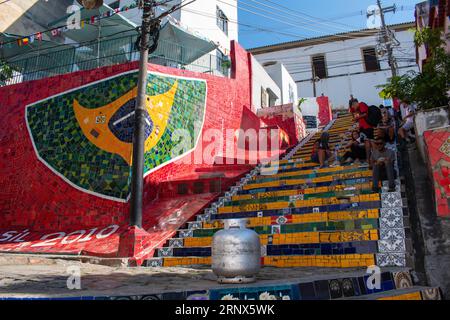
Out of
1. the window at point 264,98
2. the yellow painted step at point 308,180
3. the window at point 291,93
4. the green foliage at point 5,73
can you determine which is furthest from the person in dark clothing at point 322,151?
the window at point 291,93

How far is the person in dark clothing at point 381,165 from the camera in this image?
253 inches

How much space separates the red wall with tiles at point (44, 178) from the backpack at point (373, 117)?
16.4 ft

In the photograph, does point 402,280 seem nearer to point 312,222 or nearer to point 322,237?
point 322,237

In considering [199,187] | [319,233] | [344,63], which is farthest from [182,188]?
[344,63]

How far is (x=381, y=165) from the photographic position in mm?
6809

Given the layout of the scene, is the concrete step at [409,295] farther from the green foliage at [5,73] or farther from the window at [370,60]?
the window at [370,60]

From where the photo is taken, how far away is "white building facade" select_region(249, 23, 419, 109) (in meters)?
28.7

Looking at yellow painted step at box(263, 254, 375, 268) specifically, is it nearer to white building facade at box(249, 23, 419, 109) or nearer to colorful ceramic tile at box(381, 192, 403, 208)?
colorful ceramic tile at box(381, 192, 403, 208)

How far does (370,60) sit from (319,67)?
4.08m

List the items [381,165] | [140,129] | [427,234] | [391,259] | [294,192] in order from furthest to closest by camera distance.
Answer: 1. [294,192]
2. [140,129]
3. [381,165]
4. [391,259]
5. [427,234]

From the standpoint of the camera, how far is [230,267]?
3.62 m

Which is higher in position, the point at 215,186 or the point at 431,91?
the point at 431,91
